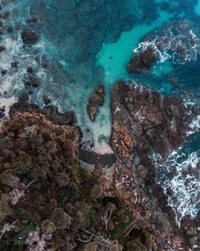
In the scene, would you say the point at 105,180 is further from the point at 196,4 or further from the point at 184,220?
the point at 196,4

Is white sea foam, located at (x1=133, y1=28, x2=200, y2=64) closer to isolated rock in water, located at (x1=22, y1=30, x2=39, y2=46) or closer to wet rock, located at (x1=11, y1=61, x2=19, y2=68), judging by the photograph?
isolated rock in water, located at (x1=22, y1=30, x2=39, y2=46)

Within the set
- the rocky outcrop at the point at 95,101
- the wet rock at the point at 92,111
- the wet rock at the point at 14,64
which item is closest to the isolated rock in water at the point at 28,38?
the wet rock at the point at 14,64

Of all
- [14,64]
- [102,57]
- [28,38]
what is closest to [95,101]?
[102,57]

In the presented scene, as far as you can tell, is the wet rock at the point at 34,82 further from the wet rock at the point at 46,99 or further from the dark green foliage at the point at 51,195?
the dark green foliage at the point at 51,195

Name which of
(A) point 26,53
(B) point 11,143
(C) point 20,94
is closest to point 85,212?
(B) point 11,143

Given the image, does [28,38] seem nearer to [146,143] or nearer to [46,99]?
[46,99]

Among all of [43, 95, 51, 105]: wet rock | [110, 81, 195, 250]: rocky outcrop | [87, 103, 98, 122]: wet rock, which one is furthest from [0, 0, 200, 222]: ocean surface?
[110, 81, 195, 250]: rocky outcrop
